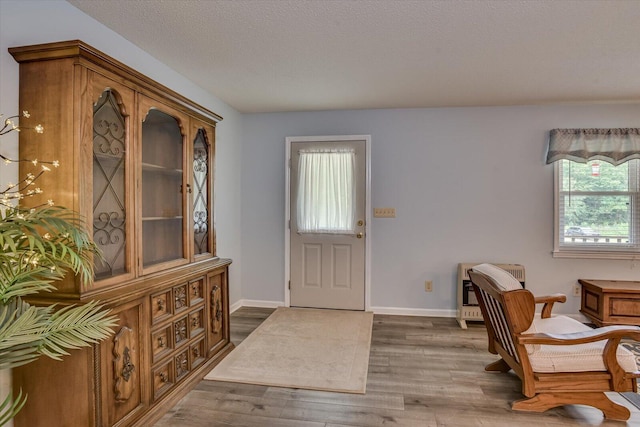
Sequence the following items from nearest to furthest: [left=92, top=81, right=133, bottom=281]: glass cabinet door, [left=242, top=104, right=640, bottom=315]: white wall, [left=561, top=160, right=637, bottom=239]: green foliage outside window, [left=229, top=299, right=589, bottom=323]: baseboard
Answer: [left=92, top=81, right=133, bottom=281]: glass cabinet door → [left=561, top=160, right=637, bottom=239]: green foliage outside window → [left=242, top=104, right=640, bottom=315]: white wall → [left=229, top=299, right=589, bottom=323]: baseboard

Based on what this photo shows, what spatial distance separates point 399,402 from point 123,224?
6.67ft

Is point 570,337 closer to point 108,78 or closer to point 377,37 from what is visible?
point 377,37

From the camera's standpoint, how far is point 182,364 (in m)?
Result: 2.54

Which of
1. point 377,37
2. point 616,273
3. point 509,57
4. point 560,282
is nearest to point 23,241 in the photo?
point 377,37

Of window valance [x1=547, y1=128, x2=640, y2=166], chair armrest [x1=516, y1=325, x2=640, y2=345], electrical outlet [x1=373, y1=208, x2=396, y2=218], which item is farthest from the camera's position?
electrical outlet [x1=373, y1=208, x2=396, y2=218]

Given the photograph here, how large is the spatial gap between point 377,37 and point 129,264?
7.08 feet

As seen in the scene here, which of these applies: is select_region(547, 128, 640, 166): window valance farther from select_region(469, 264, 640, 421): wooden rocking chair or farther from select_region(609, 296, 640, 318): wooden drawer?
select_region(469, 264, 640, 421): wooden rocking chair

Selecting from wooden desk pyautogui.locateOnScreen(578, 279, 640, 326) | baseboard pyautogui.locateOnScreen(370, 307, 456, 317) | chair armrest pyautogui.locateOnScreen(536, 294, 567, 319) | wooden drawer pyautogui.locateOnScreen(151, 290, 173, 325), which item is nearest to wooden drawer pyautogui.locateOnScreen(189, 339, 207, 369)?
wooden drawer pyautogui.locateOnScreen(151, 290, 173, 325)

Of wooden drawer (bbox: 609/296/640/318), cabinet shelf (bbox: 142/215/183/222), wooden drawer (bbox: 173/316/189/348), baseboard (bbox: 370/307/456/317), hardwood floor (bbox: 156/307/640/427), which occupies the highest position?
cabinet shelf (bbox: 142/215/183/222)

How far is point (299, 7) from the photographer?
7.13ft

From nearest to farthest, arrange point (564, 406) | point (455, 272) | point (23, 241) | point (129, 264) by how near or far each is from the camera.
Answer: point (23, 241) → point (129, 264) → point (564, 406) → point (455, 272)

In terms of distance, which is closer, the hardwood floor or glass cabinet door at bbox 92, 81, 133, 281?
glass cabinet door at bbox 92, 81, 133, 281

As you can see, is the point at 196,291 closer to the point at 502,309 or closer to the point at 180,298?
the point at 180,298

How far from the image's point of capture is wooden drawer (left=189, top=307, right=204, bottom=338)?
263cm
